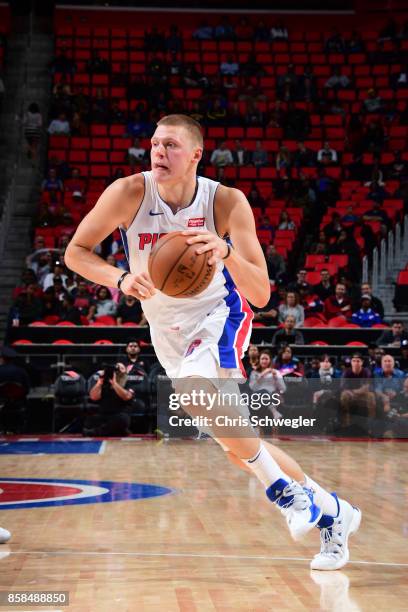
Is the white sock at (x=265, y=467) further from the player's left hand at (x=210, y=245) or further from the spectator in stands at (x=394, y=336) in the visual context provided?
the spectator in stands at (x=394, y=336)

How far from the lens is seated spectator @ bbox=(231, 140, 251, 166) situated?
2016 cm

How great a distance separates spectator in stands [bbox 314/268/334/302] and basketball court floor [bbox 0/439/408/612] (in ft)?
19.8

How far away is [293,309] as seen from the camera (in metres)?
14.3

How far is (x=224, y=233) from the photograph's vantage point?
4566 mm

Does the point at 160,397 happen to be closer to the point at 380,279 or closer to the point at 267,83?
the point at 380,279

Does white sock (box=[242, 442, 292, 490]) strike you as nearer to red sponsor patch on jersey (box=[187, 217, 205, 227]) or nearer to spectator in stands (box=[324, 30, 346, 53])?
red sponsor patch on jersey (box=[187, 217, 205, 227])

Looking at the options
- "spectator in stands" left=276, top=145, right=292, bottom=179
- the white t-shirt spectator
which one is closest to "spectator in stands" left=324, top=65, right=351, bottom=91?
"spectator in stands" left=276, top=145, right=292, bottom=179

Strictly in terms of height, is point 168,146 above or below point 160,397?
above

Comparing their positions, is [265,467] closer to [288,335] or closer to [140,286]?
[140,286]

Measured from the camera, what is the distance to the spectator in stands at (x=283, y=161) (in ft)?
65.9

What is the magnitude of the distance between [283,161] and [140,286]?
55.3 feet

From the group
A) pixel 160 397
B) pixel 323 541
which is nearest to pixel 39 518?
pixel 323 541

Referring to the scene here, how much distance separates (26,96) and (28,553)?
19527mm

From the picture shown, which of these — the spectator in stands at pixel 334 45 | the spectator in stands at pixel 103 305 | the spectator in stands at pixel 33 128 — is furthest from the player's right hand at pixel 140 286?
the spectator in stands at pixel 334 45
